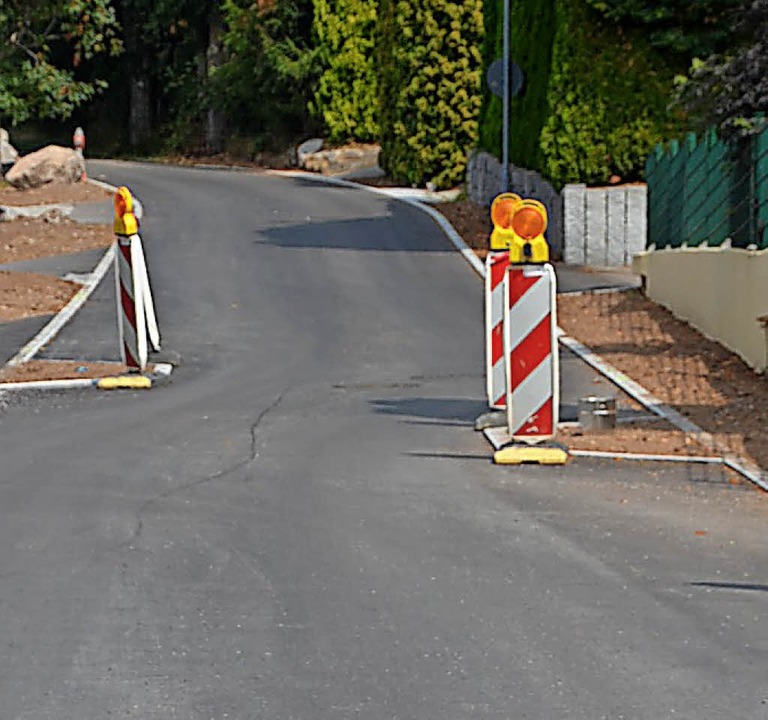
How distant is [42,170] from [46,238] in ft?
30.7

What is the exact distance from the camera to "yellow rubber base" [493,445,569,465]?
9945 mm

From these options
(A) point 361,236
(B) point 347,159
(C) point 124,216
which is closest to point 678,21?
(A) point 361,236

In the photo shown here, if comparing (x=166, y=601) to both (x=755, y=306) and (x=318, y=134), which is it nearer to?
(x=755, y=306)

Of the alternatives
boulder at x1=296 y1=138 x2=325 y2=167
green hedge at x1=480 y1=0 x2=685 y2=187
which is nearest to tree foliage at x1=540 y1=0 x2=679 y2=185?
green hedge at x1=480 y1=0 x2=685 y2=187

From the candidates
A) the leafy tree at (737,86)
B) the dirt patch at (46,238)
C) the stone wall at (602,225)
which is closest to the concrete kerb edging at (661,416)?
the leafy tree at (737,86)

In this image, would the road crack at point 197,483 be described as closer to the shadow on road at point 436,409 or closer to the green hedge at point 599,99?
the shadow on road at point 436,409

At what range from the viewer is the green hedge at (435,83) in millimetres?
36438

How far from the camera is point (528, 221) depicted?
10023 millimetres

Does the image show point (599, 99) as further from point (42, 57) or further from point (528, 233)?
point (42, 57)

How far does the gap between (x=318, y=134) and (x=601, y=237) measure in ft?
89.0

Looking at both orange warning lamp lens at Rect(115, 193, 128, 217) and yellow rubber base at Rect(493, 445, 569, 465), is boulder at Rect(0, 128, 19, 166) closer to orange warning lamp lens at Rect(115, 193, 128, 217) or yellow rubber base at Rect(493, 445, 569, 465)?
orange warning lamp lens at Rect(115, 193, 128, 217)

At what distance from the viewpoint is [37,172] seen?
3662 cm

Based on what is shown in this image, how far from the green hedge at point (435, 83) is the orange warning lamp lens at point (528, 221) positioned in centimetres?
2652

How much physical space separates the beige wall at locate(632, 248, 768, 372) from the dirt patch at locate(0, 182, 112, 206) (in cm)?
1728
